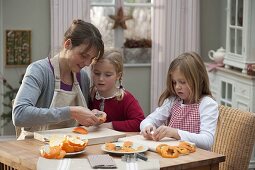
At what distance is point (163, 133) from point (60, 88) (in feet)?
1.84

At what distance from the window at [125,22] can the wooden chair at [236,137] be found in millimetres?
3460

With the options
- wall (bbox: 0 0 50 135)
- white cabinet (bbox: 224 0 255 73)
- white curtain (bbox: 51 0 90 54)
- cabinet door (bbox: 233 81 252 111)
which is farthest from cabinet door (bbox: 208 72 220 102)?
wall (bbox: 0 0 50 135)

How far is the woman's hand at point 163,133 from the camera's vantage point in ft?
8.26

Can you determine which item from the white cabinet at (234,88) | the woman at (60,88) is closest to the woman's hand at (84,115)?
the woman at (60,88)

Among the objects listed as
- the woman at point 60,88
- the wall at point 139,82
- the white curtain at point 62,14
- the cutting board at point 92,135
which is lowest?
the wall at point 139,82

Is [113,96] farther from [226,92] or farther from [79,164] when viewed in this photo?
[226,92]

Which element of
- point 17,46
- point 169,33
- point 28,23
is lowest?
point 17,46

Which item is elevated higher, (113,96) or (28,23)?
(28,23)

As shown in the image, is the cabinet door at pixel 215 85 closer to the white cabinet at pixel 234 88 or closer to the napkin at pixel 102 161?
the white cabinet at pixel 234 88

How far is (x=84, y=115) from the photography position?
2.56 m

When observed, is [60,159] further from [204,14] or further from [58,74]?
[204,14]

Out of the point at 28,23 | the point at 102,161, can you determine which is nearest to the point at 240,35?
the point at 28,23

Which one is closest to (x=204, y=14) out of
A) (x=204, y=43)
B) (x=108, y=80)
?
(x=204, y=43)

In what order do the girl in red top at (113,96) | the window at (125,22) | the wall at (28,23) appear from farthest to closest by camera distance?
the window at (125,22), the wall at (28,23), the girl in red top at (113,96)
